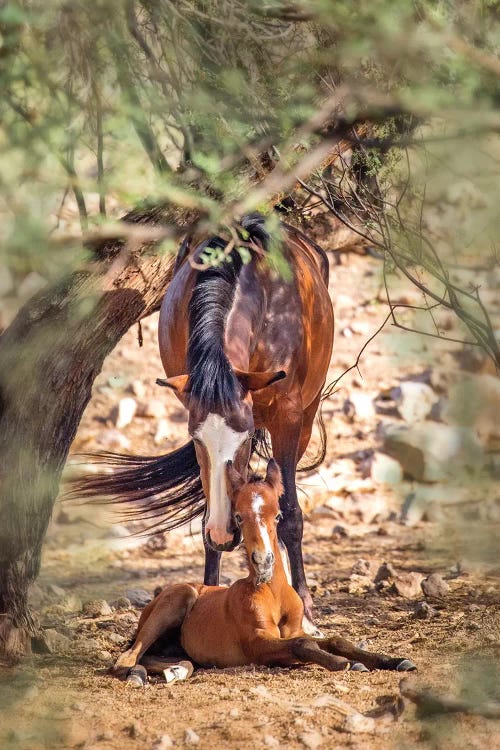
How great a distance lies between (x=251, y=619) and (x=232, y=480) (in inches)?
25.4

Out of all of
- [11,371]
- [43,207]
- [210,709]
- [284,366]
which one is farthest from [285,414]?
[43,207]

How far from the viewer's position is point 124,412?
412 inches

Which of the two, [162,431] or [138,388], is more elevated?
[138,388]

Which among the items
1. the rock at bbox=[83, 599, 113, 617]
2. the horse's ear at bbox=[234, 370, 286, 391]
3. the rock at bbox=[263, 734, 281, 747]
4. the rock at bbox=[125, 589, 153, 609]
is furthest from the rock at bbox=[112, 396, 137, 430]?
the rock at bbox=[263, 734, 281, 747]

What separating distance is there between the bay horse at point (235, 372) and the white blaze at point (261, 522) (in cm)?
12

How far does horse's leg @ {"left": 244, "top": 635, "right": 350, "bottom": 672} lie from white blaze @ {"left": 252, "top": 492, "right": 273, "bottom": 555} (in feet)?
1.39

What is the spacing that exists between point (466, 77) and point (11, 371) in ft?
8.69

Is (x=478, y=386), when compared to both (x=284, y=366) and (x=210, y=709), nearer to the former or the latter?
(x=210, y=709)

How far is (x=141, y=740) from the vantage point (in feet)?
12.6

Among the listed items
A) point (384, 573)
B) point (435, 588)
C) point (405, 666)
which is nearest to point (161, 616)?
point (405, 666)

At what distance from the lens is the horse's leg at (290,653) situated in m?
4.60

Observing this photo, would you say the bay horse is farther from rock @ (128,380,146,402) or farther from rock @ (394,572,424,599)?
rock @ (128,380,146,402)

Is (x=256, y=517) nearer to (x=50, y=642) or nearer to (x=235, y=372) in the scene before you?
(x=235, y=372)

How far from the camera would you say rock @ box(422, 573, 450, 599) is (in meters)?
6.32
